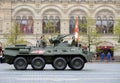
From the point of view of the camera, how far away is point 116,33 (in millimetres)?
60250

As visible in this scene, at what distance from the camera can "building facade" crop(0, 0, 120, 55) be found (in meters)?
61.3

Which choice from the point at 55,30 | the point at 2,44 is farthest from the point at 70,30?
the point at 2,44

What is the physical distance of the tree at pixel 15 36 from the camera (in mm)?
58491

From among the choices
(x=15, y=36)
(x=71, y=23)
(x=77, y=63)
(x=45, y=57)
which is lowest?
(x=77, y=63)

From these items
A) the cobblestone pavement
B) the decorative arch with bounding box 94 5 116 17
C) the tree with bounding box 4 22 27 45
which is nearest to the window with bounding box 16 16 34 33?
the tree with bounding box 4 22 27 45

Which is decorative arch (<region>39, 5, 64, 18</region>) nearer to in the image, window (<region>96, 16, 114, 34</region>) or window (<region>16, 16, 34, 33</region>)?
window (<region>16, 16, 34, 33</region>)

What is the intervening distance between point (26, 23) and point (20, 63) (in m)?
35.6

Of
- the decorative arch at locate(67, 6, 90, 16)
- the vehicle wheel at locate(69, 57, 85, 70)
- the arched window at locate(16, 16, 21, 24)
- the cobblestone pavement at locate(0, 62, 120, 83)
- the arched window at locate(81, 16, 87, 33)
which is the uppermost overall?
the decorative arch at locate(67, 6, 90, 16)

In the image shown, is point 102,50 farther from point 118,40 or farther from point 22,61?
point 22,61

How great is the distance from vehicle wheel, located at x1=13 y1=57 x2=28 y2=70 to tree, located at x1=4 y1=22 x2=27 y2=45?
3059 cm

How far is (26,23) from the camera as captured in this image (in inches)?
2478

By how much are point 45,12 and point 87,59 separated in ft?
113

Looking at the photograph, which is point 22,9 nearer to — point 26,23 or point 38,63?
point 26,23


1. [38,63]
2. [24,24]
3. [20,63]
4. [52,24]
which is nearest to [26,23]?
[24,24]
